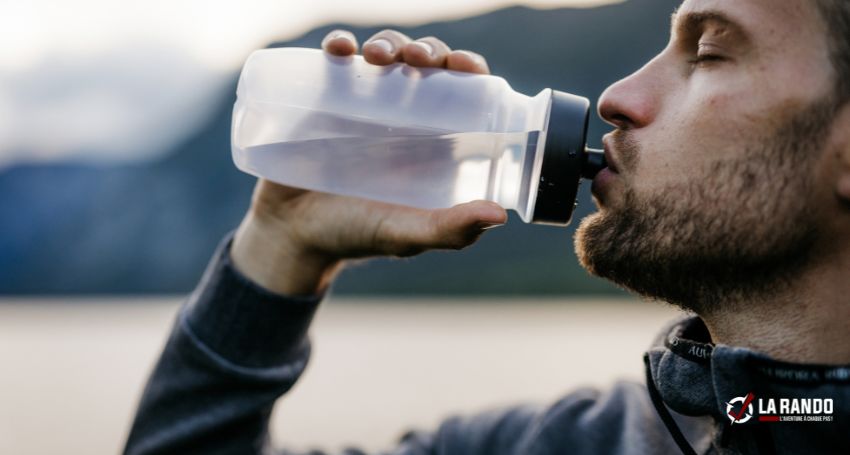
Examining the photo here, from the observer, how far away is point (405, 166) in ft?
6.06

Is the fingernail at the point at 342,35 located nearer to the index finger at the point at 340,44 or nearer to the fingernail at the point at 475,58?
the index finger at the point at 340,44

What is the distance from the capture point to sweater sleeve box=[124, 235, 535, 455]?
1.92 meters

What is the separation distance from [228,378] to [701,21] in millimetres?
1171

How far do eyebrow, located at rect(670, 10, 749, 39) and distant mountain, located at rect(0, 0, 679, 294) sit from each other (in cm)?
1575

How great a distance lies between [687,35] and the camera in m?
1.67

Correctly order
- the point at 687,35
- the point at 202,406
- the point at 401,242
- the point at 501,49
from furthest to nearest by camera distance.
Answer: the point at 501,49
the point at 202,406
the point at 401,242
the point at 687,35

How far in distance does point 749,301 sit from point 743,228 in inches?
5.3

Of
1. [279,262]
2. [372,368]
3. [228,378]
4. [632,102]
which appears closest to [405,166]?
[279,262]

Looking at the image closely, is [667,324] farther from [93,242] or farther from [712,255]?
[93,242]

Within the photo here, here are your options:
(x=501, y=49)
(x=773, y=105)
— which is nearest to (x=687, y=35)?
(x=773, y=105)

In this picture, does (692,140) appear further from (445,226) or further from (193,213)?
(193,213)

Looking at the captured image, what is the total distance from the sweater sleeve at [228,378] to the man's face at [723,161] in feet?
1.82

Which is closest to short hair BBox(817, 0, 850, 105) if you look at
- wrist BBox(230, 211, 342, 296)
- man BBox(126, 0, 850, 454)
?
man BBox(126, 0, 850, 454)

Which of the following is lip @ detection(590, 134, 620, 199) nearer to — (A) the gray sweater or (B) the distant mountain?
(A) the gray sweater
